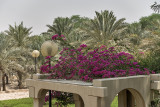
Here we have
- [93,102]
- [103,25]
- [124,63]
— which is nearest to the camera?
[93,102]

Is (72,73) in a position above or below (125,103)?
above

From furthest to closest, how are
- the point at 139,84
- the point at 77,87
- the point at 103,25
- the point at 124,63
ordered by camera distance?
the point at 103,25
the point at 124,63
the point at 139,84
the point at 77,87

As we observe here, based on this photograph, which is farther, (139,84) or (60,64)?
(60,64)

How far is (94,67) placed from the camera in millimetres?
6812

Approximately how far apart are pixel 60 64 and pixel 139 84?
2.53m

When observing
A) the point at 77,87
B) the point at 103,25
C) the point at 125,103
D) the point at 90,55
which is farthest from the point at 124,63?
the point at 103,25

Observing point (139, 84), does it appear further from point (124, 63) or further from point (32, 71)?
point (32, 71)

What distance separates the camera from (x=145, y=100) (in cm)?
661

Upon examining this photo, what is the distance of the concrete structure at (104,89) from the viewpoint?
213 inches

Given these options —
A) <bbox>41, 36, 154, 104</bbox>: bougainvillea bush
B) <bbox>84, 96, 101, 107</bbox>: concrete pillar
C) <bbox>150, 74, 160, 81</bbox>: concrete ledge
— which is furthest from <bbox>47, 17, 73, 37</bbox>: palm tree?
<bbox>84, 96, 101, 107</bbox>: concrete pillar

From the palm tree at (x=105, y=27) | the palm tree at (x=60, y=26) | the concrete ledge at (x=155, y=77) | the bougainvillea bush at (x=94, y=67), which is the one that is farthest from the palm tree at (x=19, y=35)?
the concrete ledge at (x=155, y=77)

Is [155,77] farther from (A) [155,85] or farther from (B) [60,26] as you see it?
(B) [60,26]

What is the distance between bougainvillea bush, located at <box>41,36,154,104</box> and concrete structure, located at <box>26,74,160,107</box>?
1.24ft

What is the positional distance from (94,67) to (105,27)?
574 inches
